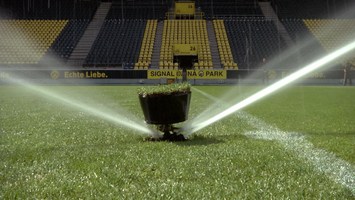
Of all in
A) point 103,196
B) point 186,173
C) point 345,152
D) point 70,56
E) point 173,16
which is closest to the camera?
point 103,196

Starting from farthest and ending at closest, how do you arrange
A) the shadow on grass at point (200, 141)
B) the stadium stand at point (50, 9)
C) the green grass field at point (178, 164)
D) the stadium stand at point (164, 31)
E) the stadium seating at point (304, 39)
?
the stadium stand at point (50, 9) < the stadium seating at point (304, 39) < the stadium stand at point (164, 31) < the shadow on grass at point (200, 141) < the green grass field at point (178, 164)

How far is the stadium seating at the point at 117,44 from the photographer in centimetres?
3747

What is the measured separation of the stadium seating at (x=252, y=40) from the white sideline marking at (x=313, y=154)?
30.0m

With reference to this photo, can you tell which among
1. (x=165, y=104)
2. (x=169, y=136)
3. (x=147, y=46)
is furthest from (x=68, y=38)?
(x=165, y=104)

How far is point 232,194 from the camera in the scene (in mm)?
3234

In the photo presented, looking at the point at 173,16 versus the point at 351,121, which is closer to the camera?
the point at 351,121

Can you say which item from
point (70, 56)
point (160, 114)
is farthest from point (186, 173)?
point (70, 56)

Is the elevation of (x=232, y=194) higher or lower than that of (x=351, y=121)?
higher

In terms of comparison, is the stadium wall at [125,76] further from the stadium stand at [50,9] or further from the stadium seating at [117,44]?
the stadium stand at [50,9]

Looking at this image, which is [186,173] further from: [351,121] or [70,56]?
[70,56]

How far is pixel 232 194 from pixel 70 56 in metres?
37.2

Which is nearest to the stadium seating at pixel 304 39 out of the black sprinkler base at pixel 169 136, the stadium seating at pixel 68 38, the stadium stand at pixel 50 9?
the stadium seating at pixel 68 38

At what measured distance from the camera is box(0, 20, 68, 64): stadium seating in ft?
128

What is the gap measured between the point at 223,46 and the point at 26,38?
18.8 meters
